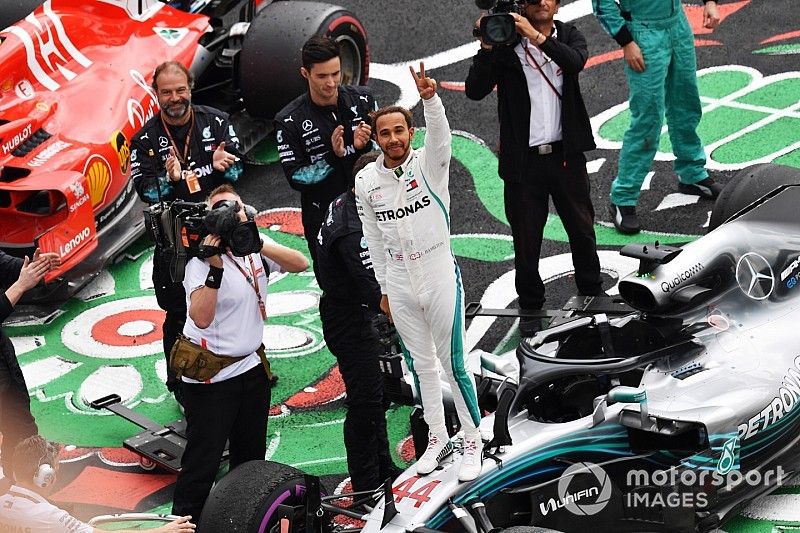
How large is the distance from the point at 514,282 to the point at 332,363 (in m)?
1.39

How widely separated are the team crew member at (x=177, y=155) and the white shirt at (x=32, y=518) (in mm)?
2338

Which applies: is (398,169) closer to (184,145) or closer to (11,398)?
(184,145)

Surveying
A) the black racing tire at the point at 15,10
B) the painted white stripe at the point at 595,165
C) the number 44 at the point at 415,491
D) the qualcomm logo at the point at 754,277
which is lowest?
the painted white stripe at the point at 595,165

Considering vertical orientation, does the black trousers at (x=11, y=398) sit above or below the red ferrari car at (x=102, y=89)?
below

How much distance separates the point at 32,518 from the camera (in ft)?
18.4

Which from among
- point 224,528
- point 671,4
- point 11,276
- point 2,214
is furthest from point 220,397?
point 671,4

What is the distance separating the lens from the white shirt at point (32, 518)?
5.59 meters

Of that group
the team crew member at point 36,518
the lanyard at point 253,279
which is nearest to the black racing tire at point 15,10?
the lanyard at point 253,279

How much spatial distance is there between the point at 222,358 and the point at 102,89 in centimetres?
425

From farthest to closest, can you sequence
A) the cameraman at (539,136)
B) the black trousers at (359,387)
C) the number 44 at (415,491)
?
1. the cameraman at (539,136)
2. the black trousers at (359,387)
3. the number 44 at (415,491)

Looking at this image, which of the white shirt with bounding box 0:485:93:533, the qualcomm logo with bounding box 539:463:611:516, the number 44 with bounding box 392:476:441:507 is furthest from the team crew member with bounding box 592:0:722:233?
the white shirt with bounding box 0:485:93:533

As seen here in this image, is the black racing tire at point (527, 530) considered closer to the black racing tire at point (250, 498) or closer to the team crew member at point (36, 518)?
the black racing tire at point (250, 498)

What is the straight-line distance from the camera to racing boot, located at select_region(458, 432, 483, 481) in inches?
237

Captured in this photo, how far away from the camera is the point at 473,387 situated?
20.7 ft
